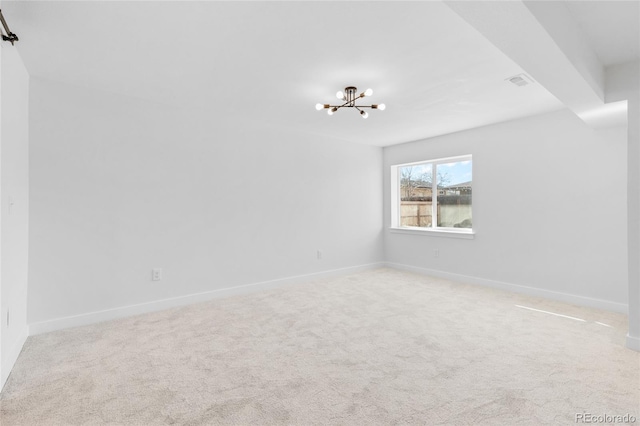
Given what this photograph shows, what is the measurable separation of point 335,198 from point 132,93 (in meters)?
3.11

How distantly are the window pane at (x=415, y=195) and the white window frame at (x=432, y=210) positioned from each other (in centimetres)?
7

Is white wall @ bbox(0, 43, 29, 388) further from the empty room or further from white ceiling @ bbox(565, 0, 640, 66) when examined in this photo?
white ceiling @ bbox(565, 0, 640, 66)

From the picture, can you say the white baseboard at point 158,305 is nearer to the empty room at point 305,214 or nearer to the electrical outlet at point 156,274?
the empty room at point 305,214

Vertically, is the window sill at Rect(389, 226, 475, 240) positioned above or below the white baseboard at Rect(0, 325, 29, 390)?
above

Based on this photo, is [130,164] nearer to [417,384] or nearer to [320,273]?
[320,273]

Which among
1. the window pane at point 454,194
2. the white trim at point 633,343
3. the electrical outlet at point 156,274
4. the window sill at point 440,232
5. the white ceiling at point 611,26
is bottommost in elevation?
the white trim at point 633,343

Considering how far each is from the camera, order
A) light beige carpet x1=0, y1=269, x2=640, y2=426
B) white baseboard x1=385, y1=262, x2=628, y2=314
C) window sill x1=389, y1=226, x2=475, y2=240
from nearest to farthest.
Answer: light beige carpet x1=0, y1=269, x2=640, y2=426 → white baseboard x1=385, y1=262, x2=628, y2=314 → window sill x1=389, y1=226, x2=475, y2=240

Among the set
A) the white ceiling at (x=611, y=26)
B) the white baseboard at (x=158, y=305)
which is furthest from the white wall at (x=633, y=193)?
the white baseboard at (x=158, y=305)

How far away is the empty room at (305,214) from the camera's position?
188 cm

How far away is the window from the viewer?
493 centimetres

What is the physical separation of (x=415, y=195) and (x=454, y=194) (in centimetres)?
79

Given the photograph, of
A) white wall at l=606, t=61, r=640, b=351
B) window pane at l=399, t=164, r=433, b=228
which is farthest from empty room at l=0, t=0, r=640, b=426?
window pane at l=399, t=164, r=433, b=228

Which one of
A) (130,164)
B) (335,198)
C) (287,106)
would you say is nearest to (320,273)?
(335,198)

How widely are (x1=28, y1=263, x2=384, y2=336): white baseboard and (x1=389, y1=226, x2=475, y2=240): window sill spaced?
145cm
